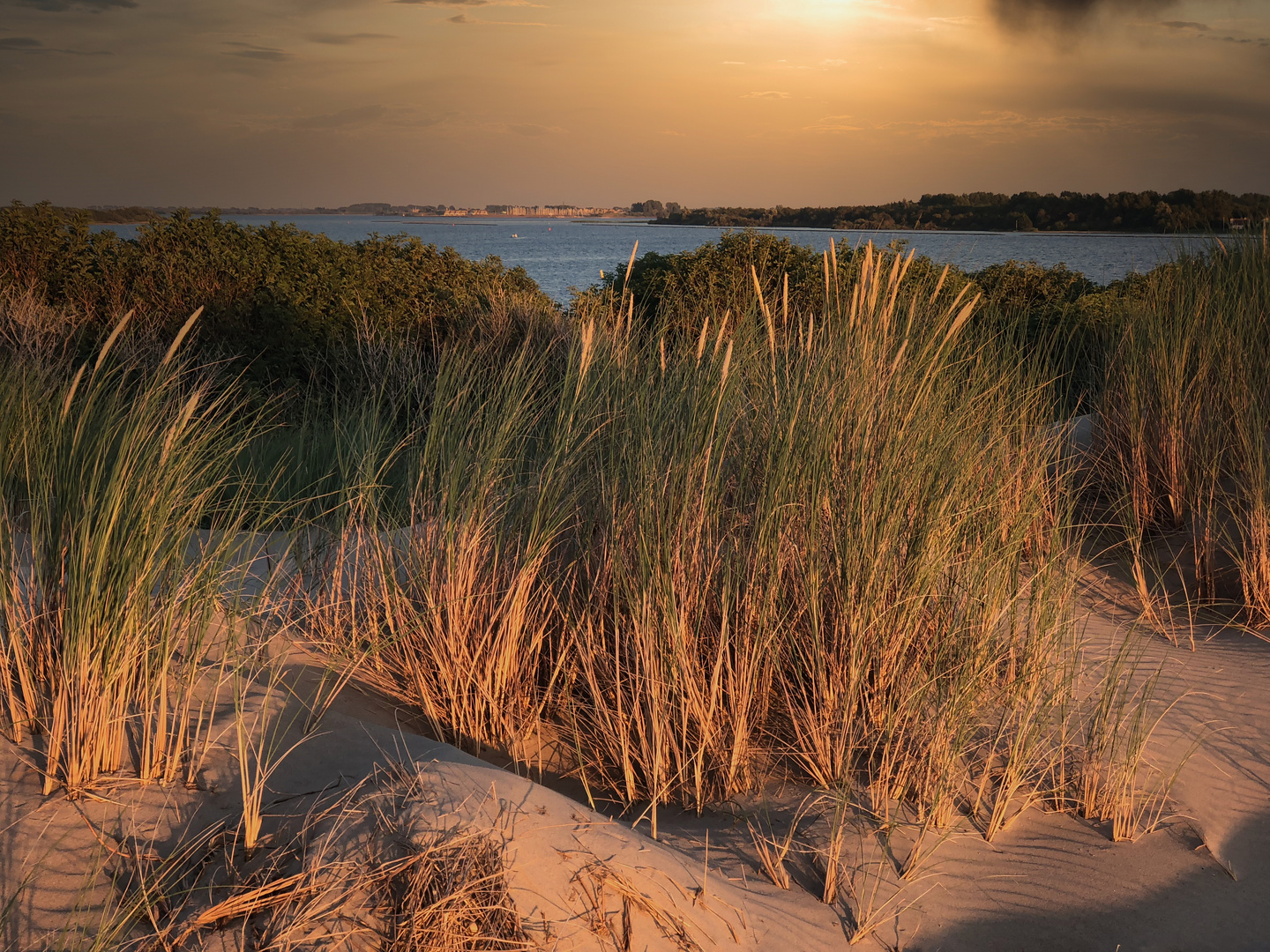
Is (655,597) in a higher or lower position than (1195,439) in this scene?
lower

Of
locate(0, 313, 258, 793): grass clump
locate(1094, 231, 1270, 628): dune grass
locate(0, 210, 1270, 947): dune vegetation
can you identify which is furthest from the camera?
locate(1094, 231, 1270, 628): dune grass

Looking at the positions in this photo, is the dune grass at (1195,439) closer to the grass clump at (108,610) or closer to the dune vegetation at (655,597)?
the dune vegetation at (655,597)

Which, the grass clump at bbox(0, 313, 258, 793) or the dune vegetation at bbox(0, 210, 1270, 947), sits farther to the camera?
the dune vegetation at bbox(0, 210, 1270, 947)

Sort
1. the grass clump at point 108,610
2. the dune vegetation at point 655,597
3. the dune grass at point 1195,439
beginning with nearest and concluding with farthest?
1. the grass clump at point 108,610
2. the dune vegetation at point 655,597
3. the dune grass at point 1195,439

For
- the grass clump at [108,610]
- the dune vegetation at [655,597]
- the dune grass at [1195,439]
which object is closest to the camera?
the grass clump at [108,610]

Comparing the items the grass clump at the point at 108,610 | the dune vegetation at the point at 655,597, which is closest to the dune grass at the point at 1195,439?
the dune vegetation at the point at 655,597

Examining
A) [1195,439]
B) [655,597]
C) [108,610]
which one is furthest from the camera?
[1195,439]

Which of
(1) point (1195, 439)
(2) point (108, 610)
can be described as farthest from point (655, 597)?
(1) point (1195, 439)

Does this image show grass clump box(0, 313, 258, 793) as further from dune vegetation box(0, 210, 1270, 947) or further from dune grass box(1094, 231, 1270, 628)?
dune grass box(1094, 231, 1270, 628)

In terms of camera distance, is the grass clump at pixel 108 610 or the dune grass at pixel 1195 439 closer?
the grass clump at pixel 108 610

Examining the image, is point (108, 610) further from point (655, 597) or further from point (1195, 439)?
point (1195, 439)

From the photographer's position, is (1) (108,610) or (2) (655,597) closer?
(1) (108,610)

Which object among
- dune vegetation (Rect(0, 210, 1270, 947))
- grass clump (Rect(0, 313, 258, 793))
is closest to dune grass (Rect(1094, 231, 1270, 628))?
dune vegetation (Rect(0, 210, 1270, 947))

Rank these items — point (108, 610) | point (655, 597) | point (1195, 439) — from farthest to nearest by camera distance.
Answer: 1. point (1195, 439)
2. point (655, 597)
3. point (108, 610)
